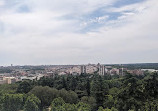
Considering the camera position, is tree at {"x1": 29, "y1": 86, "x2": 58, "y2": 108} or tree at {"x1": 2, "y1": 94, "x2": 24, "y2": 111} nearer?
tree at {"x1": 2, "y1": 94, "x2": 24, "y2": 111}

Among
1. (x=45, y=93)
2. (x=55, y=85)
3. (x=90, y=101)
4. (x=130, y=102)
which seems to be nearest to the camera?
(x=130, y=102)

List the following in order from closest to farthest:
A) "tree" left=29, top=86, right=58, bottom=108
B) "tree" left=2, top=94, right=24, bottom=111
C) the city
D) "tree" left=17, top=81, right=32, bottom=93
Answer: "tree" left=2, top=94, right=24, bottom=111 < "tree" left=29, top=86, right=58, bottom=108 < "tree" left=17, top=81, right=32, bottom=93 < the city

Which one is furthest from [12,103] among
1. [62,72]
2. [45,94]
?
Answer: [62,72]

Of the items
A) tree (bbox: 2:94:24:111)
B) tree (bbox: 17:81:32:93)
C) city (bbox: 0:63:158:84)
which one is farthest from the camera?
city (bbox: 0:63:158:84)

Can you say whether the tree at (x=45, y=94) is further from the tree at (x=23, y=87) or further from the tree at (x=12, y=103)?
the tree at (x=23, y=87)

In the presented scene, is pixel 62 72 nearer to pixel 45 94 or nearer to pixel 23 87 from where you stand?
pixel 23 87

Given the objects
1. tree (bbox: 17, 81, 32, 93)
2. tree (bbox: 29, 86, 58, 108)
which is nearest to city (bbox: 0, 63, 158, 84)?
tree (bbox: 17, 81, 32, 93)

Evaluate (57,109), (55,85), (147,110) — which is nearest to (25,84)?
(55,85)

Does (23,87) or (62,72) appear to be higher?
(23,87)

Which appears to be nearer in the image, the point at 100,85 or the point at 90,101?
the point at 90,101

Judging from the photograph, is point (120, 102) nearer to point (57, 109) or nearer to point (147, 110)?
point (147, 110)

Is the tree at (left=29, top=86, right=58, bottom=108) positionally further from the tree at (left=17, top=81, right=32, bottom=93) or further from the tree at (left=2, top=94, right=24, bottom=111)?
the tree at (left=17, top=81, right=32, bottom=93)
